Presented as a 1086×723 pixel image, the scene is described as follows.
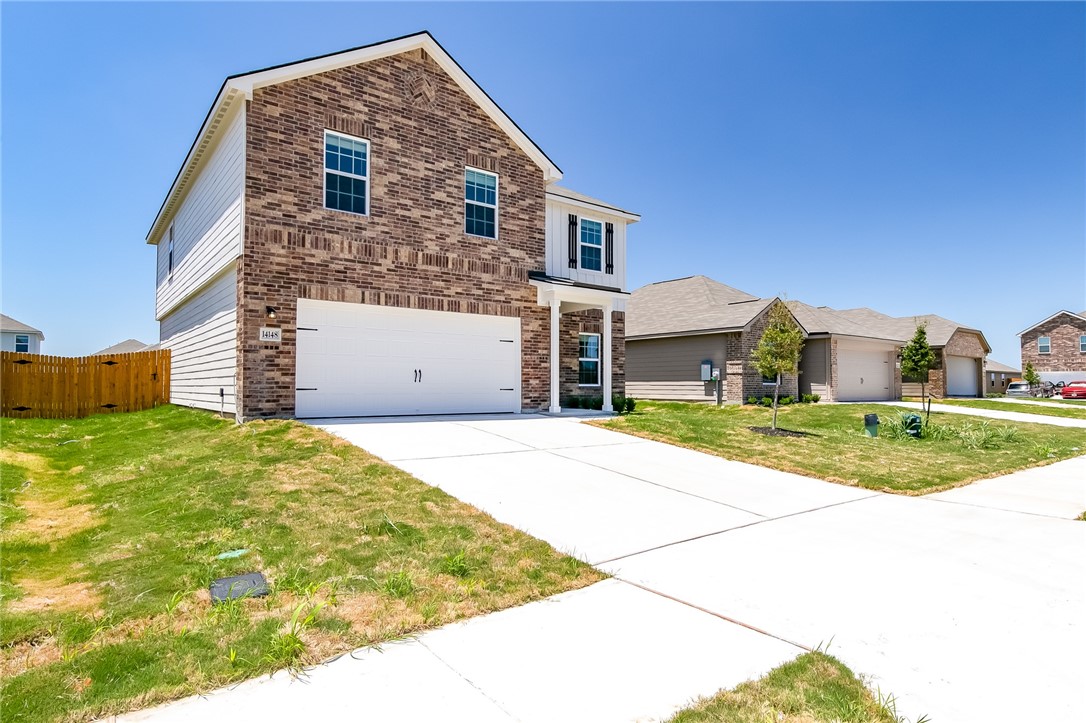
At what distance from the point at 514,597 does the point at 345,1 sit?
1327 cm

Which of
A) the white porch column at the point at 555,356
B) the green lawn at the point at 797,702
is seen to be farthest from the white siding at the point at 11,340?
the green lawn at the point at 797,702

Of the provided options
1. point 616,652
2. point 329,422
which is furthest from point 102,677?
point 329,422

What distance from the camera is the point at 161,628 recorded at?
11.0 feet

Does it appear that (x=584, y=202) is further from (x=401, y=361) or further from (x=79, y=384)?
(x=79, y=384)

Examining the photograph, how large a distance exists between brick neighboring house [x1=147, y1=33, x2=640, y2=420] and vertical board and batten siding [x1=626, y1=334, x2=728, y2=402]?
26.5ft

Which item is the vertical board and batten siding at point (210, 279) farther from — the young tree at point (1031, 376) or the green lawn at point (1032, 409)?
the young tree at point (1031, 376)

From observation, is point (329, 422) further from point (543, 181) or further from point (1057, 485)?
point (1057, 485)

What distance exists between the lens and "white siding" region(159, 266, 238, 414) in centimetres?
1195

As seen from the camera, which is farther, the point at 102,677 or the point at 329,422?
the point at 329,422

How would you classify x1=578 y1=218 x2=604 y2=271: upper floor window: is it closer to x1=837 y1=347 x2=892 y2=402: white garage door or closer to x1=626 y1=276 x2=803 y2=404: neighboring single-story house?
x1=626 y1=276 x2=803 y2=404: neighboring single-story house

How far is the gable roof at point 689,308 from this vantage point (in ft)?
76.8

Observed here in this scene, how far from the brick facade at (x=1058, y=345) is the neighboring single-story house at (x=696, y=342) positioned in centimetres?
3661

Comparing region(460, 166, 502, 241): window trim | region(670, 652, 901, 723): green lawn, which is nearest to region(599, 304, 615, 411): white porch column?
region(460, 166, 502, 241): window trim

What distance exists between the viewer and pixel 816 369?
26297 mm
